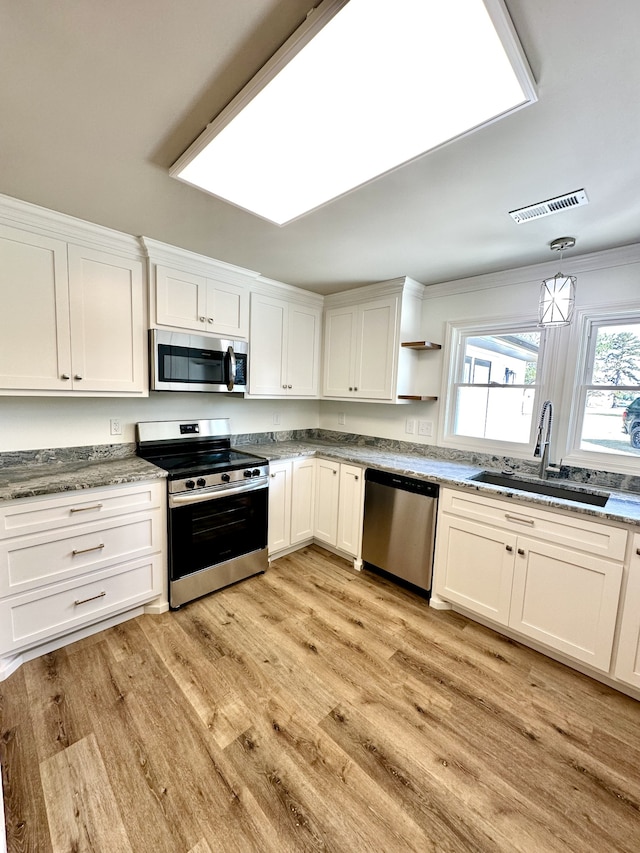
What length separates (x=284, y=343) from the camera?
3271 millimetres

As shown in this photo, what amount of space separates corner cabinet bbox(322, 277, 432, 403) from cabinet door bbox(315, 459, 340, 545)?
72cm

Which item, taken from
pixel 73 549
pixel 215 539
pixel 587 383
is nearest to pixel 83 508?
pixel 73 549

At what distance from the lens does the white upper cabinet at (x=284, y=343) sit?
3047 mm

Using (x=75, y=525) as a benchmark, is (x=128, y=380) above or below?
above

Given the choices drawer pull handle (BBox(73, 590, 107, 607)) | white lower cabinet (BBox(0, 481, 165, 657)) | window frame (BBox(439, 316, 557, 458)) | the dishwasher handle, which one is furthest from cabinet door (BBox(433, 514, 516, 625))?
drawer pull handle (BBox(73, 590, 107, 607))

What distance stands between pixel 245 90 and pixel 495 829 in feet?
8.62

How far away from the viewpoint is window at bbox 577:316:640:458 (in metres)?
2.25

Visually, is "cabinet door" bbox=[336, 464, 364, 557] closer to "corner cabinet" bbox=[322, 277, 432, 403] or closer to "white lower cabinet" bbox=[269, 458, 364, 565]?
"white lower cabinet" bbox=[269, 458, 364, 565]

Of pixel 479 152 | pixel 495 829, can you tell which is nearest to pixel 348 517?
pixel 495 829

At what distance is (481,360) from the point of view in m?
2.92

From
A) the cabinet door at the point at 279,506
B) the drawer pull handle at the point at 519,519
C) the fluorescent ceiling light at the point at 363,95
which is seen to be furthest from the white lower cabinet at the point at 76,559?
the drawer pull handle at the point at 519,519

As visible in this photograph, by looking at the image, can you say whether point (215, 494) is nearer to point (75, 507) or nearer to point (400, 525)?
point (75, 507)

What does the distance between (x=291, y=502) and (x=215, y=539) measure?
773mm

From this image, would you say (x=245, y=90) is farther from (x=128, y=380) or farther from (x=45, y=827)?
(x=45, y=827)
